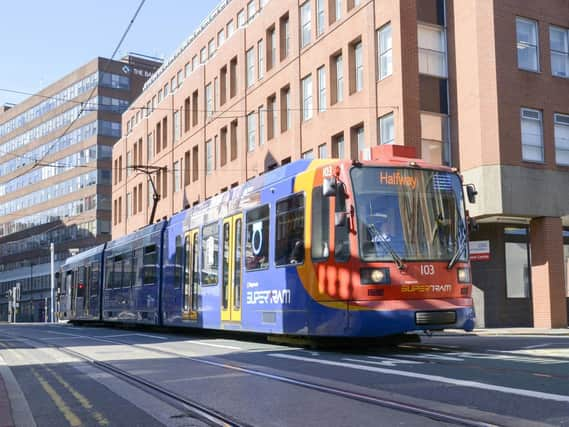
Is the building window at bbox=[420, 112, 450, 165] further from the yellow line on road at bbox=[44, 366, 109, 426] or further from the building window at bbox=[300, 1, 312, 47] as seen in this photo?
the yellow line on road at bbox=[44, 366, 109, 426]

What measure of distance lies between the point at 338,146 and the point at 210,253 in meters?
14.9

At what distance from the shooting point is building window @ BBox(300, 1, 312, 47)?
34.5 meters

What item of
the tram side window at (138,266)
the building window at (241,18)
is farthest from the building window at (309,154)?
the building window at (241,18)

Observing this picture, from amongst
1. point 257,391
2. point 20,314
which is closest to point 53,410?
point 257,391

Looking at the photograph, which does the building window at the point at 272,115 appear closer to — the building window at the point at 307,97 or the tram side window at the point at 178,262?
the building window at the point at 307,97

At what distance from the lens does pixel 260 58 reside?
130 feet

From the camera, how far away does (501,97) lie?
26.3 m

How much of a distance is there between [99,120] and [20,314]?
28.8 metres

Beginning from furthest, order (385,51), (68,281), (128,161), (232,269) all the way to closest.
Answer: (128,161) < (68,281) < (385,51) < (232,269)

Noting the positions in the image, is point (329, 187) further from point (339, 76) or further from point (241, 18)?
point (241, 18)

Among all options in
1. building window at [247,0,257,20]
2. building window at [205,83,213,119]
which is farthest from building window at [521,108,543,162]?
building window at [205,83,213,119]

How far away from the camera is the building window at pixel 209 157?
4562cm

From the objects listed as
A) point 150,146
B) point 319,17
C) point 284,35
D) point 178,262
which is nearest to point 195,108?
point 150,146

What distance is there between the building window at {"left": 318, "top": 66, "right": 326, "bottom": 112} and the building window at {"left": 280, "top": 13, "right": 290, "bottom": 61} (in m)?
4.36
